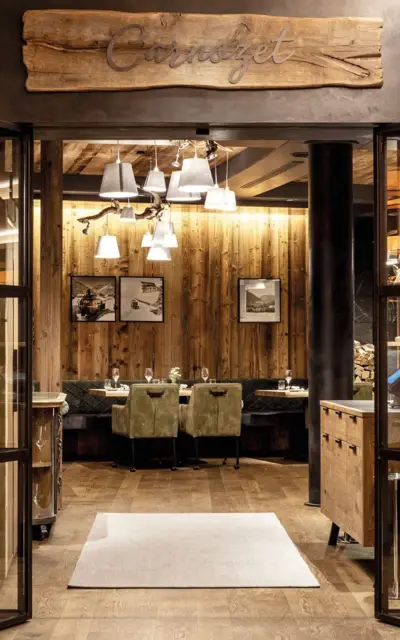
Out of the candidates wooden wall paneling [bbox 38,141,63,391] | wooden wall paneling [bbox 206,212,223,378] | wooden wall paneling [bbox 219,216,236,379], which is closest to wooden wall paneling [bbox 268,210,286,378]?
wooden wall paneling [bbox 219,216,236,379]

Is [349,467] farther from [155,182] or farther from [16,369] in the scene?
[155,182]

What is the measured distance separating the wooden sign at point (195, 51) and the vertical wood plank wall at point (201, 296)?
7.23m

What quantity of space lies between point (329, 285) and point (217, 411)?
2.67 meters

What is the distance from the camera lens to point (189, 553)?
6.23m

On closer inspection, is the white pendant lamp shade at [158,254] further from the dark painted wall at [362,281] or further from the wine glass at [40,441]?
the dark painted wall at [362,281]

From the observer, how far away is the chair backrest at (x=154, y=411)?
10.1 meters

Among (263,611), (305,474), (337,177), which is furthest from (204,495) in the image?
(263,611)

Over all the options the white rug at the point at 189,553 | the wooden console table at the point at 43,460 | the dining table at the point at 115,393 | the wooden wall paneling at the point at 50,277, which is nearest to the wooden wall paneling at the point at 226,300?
the dining table at the point at 115,393

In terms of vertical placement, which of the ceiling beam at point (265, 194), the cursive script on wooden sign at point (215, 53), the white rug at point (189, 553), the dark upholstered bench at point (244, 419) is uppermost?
the ceiling beam at point (265, 194)

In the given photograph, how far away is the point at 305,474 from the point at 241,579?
4548 mm

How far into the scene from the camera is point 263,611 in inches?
192

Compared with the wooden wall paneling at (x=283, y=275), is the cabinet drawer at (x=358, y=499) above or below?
below

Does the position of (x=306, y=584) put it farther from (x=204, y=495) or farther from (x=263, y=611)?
(x=204, y=495)

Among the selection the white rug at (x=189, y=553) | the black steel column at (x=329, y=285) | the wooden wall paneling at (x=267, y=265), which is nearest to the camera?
the white rug at (x=189, y=553)
